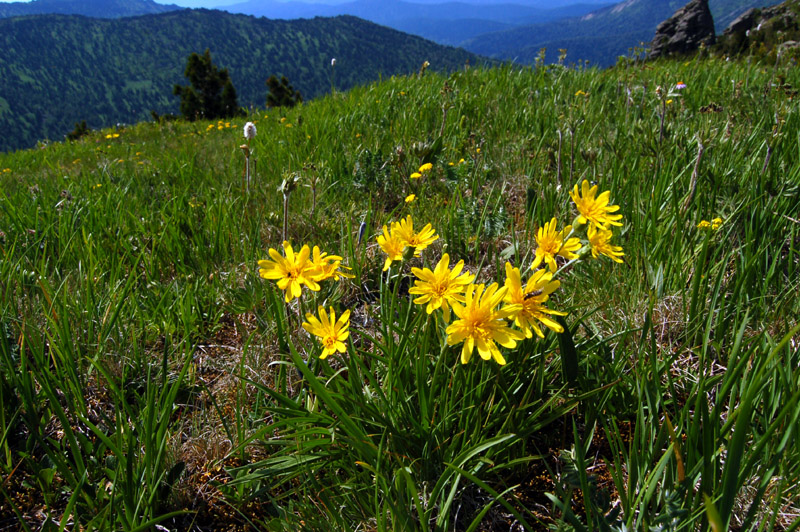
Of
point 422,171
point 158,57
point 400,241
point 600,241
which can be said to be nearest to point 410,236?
point 400,241

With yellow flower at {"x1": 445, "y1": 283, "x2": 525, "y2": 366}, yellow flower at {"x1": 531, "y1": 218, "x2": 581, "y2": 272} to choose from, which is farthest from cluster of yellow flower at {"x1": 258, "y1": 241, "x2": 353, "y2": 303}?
yellow flower at {"x1": 531, "y1": 218, "x2": 581, "y2": 272}

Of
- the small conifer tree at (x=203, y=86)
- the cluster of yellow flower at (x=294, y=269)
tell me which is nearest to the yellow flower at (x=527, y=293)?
the cluster of yellow flower at (x=294, y=269)

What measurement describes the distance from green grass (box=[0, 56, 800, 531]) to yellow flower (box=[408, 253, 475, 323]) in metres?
0.15

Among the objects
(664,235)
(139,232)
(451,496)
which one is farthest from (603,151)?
(139,232)

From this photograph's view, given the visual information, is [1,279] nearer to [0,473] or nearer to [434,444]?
[0,473]

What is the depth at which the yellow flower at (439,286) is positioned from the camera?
980mm

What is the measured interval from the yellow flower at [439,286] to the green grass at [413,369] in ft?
0.50

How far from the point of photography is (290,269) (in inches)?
43.6

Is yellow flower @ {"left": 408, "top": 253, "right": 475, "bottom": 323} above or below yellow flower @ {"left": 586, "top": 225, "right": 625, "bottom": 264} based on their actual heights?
below

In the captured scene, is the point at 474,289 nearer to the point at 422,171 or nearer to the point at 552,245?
the point at 552,245

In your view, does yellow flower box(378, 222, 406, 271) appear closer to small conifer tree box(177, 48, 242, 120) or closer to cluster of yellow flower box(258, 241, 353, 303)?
cluster of yellow flower box(258, 241, 353, 303)

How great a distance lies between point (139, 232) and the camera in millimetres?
2375

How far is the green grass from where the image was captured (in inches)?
38.8

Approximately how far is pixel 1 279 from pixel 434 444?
1.69 m
